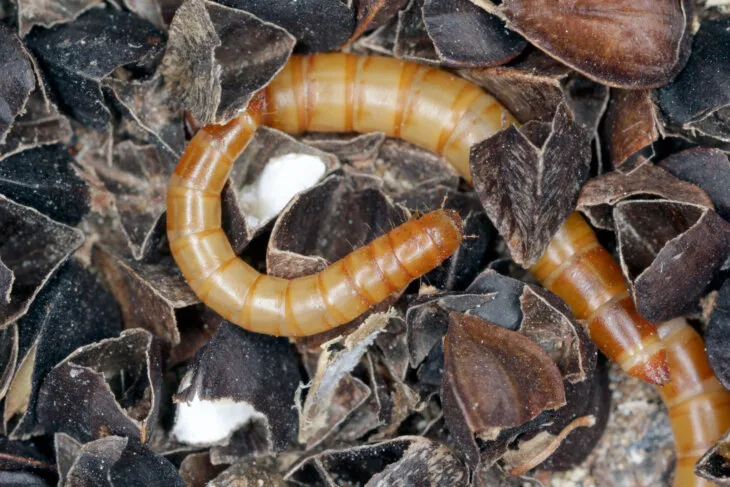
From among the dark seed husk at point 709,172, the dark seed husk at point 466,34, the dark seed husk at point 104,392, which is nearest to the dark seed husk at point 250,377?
the dark seed husk at point 104,392

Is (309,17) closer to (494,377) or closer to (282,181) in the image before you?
(282,181)

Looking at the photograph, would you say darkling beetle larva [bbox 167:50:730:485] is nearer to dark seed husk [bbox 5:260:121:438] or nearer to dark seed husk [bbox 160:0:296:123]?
dark seed husk [bbox 160:0:296:123]

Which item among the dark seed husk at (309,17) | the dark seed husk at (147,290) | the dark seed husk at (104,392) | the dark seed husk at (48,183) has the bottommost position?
the dark seed husk at (104,392)

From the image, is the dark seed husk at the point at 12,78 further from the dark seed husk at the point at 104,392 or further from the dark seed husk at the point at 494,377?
the dark seed husk at the point at 494,377

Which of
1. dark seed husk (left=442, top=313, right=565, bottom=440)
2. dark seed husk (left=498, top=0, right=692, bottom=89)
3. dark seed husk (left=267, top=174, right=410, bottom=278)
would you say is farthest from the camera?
dark seed husk (left=267, top=174, right=410, bottom=278)

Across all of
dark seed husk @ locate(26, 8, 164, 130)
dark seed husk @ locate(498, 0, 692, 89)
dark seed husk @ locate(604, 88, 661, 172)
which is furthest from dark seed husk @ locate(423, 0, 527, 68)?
dark seed husk @ locate(26, 8, 164, 130)

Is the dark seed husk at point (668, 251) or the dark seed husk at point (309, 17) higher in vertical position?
the dark seed husk at point (309, 17)

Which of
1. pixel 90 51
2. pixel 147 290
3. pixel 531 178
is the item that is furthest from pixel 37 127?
pixel 531 178
